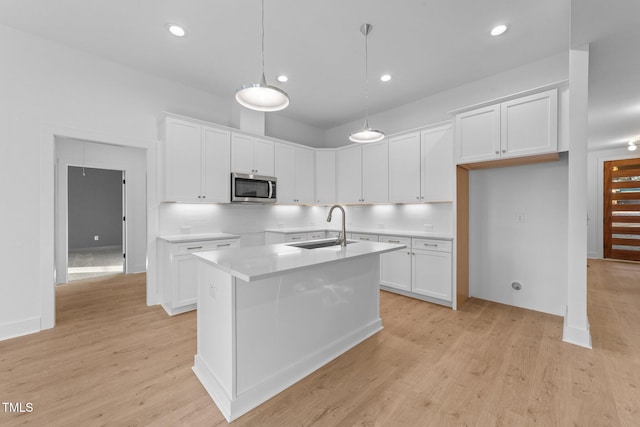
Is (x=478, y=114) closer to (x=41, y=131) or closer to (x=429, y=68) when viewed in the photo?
(x=429, y=68)

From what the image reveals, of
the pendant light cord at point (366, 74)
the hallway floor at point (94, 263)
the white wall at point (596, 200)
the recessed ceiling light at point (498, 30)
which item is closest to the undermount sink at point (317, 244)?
the pendant light cord at point (366, 74)

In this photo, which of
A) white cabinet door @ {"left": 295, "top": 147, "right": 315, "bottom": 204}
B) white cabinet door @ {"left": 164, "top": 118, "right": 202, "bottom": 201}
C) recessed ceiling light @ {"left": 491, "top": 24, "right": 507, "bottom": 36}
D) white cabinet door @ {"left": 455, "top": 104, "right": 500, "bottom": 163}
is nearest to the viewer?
recessed ceiling light @ {"left": 491, "top": 24, "right": 507, "bottom": 36}

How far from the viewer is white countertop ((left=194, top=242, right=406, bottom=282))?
1.54 m

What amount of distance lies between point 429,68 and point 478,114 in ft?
2.83

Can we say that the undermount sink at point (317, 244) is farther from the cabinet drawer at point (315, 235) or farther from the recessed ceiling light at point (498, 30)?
the recessed ceiling light at point (498, 30)

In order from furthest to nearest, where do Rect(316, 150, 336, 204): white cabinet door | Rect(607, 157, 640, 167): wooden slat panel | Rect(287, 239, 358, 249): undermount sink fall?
Rect(607, 157, 640, 167): wooden slat panel
Rect(316, 150, 336, 204): white cabinet door
Rect(287, 239, 358, 249): undermount sink

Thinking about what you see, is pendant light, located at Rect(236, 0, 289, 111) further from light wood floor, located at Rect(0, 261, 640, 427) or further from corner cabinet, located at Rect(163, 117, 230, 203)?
light wood floor, located at Rect(0, 261, 640, 427)

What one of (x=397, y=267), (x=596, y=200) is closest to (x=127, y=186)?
(x=397, y=267)

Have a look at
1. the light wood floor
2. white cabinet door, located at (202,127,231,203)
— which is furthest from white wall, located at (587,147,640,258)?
white cabinet door, located at (202,127,231,203)

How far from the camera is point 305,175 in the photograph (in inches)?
203

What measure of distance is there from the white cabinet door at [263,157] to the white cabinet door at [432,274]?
106 inches

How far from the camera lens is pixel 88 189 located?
7.75m

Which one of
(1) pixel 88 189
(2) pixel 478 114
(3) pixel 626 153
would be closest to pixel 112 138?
(2) pixel 478 114

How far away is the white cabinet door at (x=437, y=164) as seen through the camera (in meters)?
3.69
